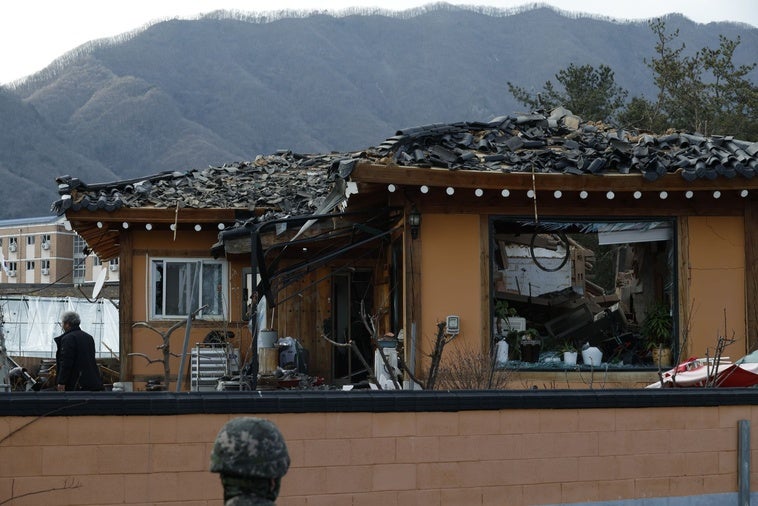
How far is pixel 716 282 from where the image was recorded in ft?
43.0

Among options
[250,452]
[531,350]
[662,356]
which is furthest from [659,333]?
[250,452]

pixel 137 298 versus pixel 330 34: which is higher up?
pixel 330 34

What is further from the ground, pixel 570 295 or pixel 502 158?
pixel 502 158

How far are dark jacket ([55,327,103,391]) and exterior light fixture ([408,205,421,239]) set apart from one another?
3.94 metres

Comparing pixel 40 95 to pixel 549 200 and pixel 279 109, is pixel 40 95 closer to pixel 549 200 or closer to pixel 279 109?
pixel 279 109

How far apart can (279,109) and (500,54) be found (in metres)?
44.4

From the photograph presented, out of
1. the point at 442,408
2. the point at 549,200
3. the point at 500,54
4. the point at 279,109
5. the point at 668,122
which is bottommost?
the point at 442,408

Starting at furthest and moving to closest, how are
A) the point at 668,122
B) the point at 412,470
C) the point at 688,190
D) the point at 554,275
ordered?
the point at 668,122 < the point at 554,275 < the point at 688,190 < the point at 412,470

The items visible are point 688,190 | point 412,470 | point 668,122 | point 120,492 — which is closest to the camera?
point 120,492

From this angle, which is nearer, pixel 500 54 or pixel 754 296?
pixel 754 296

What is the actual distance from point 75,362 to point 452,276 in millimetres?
4517

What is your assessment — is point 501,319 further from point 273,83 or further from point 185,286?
point 273,83

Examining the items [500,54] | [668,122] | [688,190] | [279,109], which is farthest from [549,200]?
[500,54]

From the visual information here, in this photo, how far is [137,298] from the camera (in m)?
17.3
